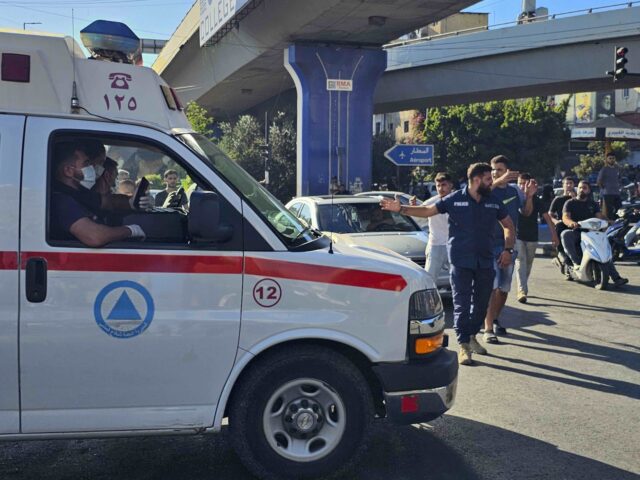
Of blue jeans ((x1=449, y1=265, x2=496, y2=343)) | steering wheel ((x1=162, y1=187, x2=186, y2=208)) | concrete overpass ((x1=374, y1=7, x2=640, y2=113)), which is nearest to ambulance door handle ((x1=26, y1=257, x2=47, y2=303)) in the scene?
steering wheel ((x1=162, y1=187, x2=186, y2=208))

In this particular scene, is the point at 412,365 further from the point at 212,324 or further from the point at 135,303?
the point at 135,303

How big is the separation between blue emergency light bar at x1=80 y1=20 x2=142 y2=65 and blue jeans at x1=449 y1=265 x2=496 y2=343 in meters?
3.65

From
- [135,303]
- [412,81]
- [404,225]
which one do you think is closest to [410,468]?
[135,303]

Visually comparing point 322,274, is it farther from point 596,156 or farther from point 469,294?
point 596,156

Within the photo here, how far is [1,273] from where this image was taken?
11.3 feet

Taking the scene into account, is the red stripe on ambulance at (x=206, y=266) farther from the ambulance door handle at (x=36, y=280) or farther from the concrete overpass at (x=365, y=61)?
the concrete overpass at (x=365, y=61)

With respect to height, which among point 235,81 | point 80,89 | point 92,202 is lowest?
point 92,202

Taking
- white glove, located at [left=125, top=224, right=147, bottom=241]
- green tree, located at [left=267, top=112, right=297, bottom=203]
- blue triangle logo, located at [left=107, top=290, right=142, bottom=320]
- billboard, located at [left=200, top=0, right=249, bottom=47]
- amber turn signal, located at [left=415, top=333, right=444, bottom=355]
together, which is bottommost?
amber turn signal, located at [left=415, top=333, right=444, bottom=355]

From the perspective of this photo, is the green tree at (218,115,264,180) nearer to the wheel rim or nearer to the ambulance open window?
the ambulance open window

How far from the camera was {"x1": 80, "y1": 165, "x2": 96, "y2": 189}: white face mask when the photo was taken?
152 inches

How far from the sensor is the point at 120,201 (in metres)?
4.09

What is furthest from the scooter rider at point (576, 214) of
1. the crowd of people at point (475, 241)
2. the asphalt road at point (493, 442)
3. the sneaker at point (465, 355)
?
the sneaker at point (465, 355)

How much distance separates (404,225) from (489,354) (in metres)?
3.31

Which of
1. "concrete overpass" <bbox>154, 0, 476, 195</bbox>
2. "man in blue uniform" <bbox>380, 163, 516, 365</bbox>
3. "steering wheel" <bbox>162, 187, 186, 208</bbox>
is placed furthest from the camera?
"concrete overpass" <bbox>154, 0, 476, 195</bbox>
